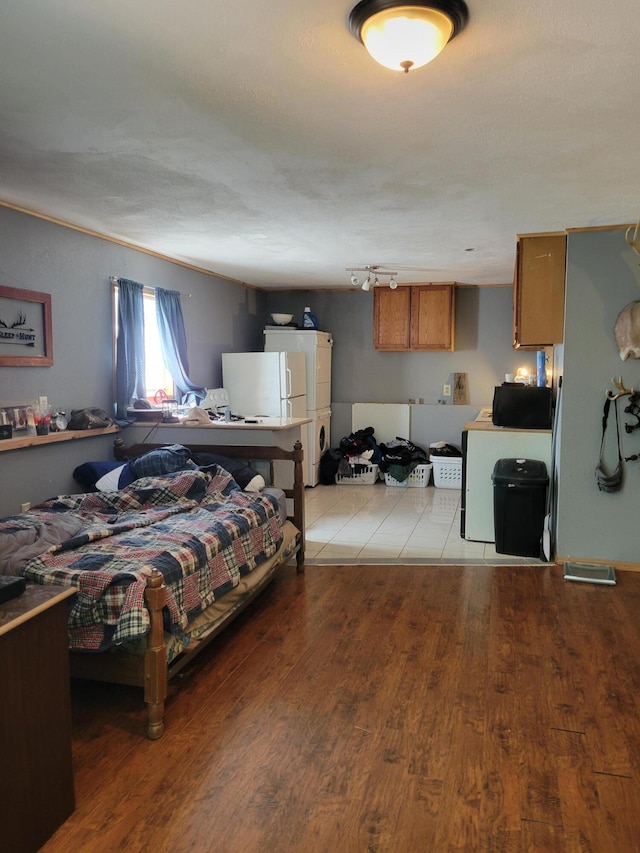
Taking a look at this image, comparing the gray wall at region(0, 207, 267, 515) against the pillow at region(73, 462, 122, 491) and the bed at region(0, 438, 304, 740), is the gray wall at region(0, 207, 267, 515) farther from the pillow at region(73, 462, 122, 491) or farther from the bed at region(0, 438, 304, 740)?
the bed at region(0, 438, 304, 740)

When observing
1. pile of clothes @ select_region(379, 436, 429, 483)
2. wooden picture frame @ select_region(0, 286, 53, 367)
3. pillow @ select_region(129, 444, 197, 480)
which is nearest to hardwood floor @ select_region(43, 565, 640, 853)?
pillow @ select_region(129, 444, 197, 480)

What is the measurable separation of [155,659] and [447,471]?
5.22m

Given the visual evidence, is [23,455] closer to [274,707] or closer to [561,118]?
[274,707]

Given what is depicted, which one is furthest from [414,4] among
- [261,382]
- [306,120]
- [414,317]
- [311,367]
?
[414,317]

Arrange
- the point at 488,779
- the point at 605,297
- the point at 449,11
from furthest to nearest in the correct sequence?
the point at 605,297, the point at 488,779, the point at 449,11

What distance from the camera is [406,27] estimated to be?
1.68 m

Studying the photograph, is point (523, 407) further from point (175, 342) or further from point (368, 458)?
point (175, 342)

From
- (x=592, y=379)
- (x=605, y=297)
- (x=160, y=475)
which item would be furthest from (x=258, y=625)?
(x=605, y=297)

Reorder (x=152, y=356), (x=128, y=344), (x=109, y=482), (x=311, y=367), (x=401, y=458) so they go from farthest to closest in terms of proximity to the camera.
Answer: (x=401, y=458)
(x=311, y=367)
(x=152, y=356)
(x=128, y=344)
(x=109, y=482)

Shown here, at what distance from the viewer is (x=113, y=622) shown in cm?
Result: 233

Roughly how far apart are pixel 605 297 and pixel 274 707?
322cm

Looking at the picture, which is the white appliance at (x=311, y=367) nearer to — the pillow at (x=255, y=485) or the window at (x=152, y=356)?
the window at (x=152, y=356)

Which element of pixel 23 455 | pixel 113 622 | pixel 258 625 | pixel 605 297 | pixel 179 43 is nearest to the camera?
pixel 179 43

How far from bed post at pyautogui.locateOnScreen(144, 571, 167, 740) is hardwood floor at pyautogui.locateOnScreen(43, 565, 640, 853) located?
0.27 ft
